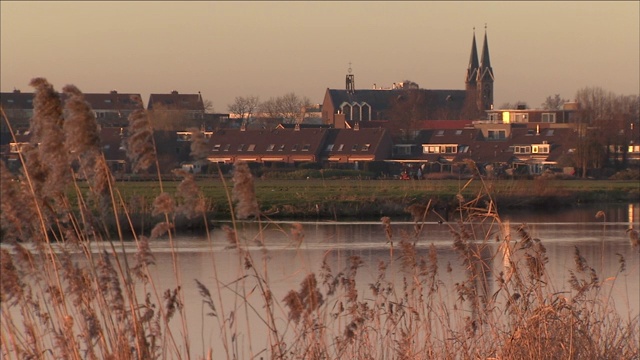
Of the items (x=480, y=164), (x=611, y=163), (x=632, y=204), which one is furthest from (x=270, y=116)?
(x=632, y=204)

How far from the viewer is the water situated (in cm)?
686

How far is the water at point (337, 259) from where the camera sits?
686cm

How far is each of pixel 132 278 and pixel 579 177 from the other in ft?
135

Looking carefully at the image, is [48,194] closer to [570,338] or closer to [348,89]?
[570,338]

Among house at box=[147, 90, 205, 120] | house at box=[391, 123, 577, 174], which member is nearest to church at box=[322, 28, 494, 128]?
house at box=[147, 90, 205, 120]

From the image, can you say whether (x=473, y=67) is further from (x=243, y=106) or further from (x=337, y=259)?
(x=337, y=259)

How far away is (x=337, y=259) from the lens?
1227 centimetres

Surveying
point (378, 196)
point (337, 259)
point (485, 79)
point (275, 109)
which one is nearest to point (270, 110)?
point (275, 109)

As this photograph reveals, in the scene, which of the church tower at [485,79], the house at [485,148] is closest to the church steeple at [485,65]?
the church tower at [485,79]

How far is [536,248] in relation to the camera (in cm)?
497

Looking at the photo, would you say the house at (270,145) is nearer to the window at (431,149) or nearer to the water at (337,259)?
the window at (431,149)

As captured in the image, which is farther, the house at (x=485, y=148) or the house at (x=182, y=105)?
the house at (x=485, y=148)

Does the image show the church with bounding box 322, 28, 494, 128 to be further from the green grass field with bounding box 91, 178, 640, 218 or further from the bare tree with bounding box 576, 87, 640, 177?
the green grass field with bounding box 91, 178, 640, 218

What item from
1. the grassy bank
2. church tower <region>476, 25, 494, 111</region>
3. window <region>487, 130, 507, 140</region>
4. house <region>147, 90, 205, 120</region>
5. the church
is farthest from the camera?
church tower <region>476, 25, 494, 111</region>
